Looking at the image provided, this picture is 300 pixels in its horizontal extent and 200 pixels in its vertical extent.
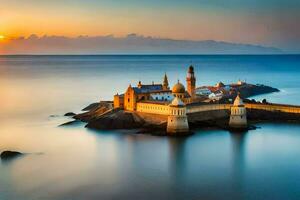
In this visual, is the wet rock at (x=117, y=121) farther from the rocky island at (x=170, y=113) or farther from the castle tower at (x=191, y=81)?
the castle tower at (x=191, y=81)

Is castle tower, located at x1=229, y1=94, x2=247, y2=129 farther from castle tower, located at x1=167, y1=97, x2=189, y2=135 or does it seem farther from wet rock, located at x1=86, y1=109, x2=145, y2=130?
wet rock, located at x1=86, y1=109, x2=145, y2=130

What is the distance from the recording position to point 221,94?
7019 cm

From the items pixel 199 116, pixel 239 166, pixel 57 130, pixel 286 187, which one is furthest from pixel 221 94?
pixel 286 187

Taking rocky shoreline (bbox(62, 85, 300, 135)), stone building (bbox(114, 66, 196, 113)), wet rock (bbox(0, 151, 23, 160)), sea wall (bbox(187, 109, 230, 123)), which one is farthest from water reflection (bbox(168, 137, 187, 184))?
wet rock (bbox(0, 151, 23, 160))

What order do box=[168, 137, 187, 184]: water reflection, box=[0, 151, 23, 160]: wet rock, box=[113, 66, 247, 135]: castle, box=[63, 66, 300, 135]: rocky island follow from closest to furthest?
1. box=[168, 137, 187, 184]: water reflection
2. box=[0, 151, 23, 160]: wet rock
3. box=[113, 66, 247, 135]: castle
4. box=[63, 66, 300, 135]: rocky island

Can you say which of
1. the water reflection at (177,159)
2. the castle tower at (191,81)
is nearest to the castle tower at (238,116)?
the water reflection at (177,159)

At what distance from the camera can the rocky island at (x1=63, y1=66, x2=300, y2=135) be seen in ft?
151

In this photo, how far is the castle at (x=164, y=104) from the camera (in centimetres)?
4531

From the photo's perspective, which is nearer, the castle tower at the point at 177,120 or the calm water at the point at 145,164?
the calm water at the point at 145,164

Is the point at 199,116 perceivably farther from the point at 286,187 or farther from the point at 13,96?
the point at 13,96

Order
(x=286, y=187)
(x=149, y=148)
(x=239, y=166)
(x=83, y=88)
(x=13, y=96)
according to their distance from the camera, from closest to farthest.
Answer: (x=286, y=187) < (x=239, y=166) < (x=149, y=148) < (x=13, y=96) < (x=83, y=88)

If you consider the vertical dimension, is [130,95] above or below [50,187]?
A: above

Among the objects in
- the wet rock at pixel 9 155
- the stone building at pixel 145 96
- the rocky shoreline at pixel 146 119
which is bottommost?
the wet rock at pixel 9 155

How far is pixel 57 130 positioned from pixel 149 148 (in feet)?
37.0
